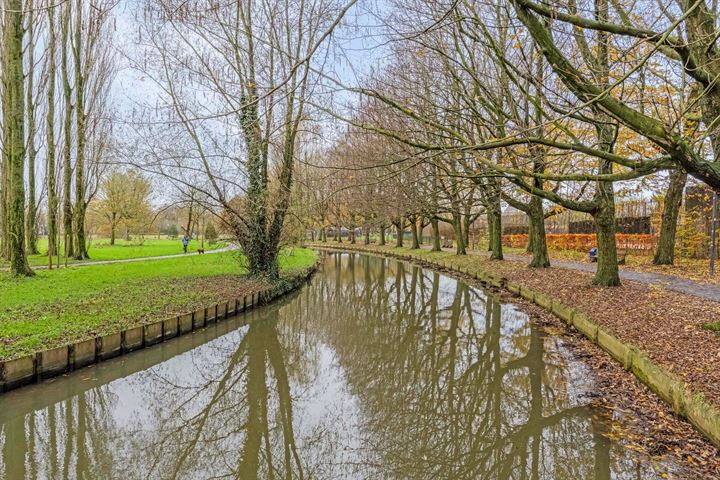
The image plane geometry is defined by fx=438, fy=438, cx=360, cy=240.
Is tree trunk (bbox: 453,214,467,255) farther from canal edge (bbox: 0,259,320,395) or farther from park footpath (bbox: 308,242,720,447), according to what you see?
canal edge (bbox: 0,259,320,395)

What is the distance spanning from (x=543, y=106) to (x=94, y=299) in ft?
38.2

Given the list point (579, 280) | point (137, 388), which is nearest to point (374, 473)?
point (137, 388)

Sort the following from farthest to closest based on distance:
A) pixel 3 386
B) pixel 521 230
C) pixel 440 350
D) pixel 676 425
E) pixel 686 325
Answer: pixel 521 230, pixel 440 350, pixel 686 325, pixel 3 386, pixel 676 425

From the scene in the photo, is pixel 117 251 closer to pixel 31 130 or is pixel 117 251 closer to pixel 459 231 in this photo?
pixel 31 130

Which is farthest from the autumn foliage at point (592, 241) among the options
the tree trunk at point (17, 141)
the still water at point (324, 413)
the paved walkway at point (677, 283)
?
the tree trunk at point (17, 141)

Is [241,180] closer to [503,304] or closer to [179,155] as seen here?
[179,155]

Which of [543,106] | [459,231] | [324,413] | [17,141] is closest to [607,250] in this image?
[543,106]

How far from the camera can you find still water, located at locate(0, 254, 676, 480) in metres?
3.79

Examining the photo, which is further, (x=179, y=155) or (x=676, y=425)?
(x=179, y=155)

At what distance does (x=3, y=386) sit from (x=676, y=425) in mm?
7071

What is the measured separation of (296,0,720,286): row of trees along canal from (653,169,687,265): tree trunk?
0.04 metres

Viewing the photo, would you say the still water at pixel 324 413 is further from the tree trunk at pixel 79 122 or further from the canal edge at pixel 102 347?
the tree trunk at pixel 79 122

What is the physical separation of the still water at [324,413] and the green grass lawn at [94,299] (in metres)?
0.67

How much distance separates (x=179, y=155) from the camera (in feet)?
36.9
